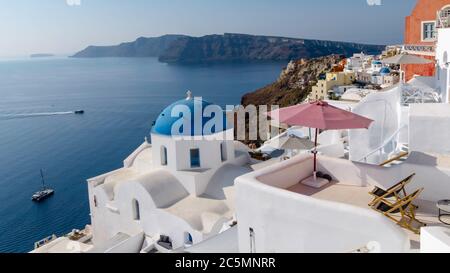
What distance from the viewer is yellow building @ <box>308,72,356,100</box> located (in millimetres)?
56062

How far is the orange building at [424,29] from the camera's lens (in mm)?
15962

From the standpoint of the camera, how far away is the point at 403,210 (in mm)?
5398

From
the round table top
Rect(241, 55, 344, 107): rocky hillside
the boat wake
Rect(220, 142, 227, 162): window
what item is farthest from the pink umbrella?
the boat wake

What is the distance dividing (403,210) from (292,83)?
A: 9111 cm

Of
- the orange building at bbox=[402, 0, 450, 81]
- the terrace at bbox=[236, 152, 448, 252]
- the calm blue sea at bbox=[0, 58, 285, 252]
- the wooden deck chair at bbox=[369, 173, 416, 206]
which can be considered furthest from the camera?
the calm blue sea at bbox=[0, 58, 285, 252]

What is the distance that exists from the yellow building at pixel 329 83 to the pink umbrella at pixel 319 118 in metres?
48.3

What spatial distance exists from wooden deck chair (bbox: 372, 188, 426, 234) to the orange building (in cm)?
1178

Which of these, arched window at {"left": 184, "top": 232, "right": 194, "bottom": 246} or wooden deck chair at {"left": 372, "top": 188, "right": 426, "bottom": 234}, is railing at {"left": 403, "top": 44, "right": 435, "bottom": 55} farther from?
wooden deck chair at {"left": 372, "top": 188, "right": 426, "bottom": 234}

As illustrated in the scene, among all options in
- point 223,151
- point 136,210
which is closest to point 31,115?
point 136,210

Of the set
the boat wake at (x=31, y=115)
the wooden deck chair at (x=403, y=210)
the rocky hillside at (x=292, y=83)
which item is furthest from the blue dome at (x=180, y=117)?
the boat wake at (x=31, y=115)

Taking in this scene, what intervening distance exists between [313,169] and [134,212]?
33.6 feet

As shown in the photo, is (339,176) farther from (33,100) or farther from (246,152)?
(33,100)

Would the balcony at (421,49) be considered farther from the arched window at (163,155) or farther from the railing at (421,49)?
the arched window at (163,155)

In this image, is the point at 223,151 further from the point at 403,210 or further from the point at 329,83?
the point at 329,83
